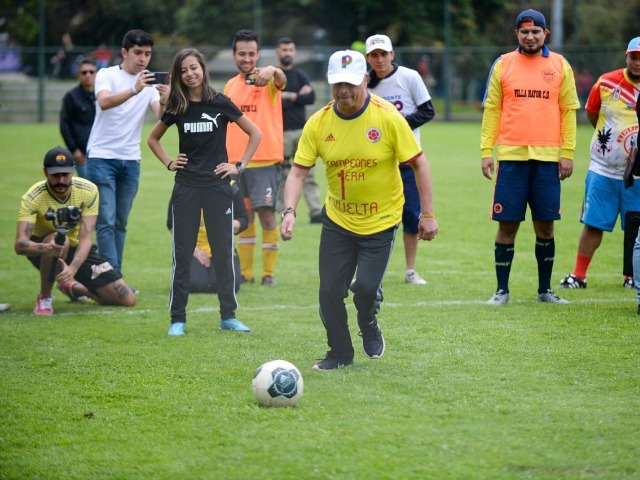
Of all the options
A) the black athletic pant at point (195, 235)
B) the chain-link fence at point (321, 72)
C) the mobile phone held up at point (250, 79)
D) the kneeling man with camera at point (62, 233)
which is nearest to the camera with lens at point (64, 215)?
the kneeling man with camera at point (62, 233)

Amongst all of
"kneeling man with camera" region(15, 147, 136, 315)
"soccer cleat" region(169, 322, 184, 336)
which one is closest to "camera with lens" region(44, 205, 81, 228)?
"kneeling man with camera" region(15, 147, 136, 315)

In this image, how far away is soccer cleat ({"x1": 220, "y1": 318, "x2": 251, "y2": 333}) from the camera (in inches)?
324

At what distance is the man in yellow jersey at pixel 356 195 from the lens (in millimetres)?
6609

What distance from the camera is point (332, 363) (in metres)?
6.88

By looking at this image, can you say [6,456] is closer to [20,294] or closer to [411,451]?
[411,451]

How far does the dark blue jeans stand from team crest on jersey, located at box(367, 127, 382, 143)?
13.7 ft

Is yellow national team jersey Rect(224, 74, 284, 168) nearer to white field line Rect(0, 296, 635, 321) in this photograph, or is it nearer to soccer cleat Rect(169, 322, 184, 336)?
white field line Rect(0, 296, 635, 321)

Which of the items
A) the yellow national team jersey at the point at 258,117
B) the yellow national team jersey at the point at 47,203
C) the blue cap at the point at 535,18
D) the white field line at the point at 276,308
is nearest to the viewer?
the blue cap at the point at 535,18

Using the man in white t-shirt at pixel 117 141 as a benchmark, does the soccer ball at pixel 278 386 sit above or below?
below

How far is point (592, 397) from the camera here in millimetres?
6004

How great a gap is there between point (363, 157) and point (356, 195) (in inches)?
10.7

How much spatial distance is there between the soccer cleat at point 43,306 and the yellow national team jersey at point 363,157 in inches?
142

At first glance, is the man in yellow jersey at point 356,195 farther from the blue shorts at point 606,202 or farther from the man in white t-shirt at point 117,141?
the blue shorts at point 606,202

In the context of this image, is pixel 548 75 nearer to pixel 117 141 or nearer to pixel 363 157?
pixel 363 157
